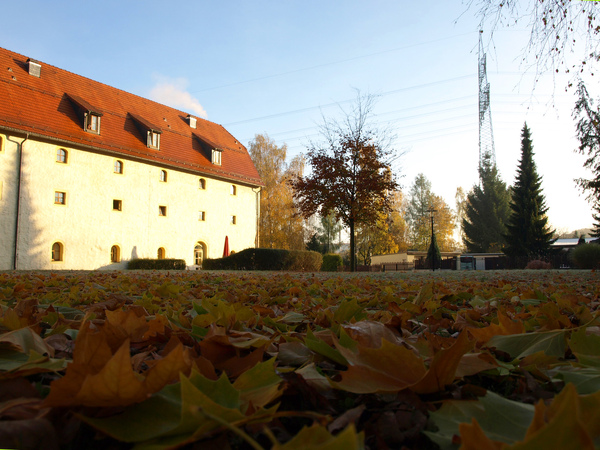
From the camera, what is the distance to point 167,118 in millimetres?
29656

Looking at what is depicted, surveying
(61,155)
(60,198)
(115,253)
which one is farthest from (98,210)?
(61,155)

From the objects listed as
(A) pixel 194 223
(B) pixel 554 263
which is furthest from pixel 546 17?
(B) pixel 554 263

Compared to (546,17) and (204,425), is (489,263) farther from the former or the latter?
(204,425)

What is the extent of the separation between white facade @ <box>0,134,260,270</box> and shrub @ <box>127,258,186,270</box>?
4.07ft

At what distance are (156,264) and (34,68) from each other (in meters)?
13.3

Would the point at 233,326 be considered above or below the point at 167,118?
below

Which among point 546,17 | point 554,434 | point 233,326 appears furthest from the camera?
point 546,17

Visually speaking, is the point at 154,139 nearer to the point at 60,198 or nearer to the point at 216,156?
the point at 216,156

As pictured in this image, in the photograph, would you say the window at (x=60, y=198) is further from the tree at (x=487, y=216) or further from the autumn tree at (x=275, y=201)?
the tree at (x=487, y=216)

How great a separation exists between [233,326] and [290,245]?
35432 mm

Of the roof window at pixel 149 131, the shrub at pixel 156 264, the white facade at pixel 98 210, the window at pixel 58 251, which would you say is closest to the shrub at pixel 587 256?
the shrub at pixel 156 264

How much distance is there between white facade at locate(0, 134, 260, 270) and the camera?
19.9 metres

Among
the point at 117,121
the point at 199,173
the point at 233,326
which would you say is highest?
the point at 117,121

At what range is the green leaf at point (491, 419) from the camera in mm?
590
